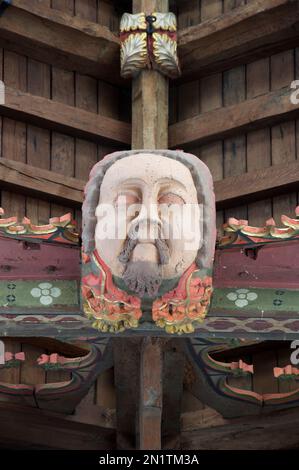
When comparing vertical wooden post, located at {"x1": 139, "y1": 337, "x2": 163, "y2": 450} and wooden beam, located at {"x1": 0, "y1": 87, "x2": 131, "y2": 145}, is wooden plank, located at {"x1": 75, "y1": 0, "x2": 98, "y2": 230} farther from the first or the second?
vertical wooden post, located at {"x1": 139, "y1": 337, "x2": 163, "y2": 450}

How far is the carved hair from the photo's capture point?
20.1 feet

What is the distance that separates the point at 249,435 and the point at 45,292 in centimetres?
151

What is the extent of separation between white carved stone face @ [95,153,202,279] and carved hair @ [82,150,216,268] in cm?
3

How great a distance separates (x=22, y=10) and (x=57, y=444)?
2.25 meters

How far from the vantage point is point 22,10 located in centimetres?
788

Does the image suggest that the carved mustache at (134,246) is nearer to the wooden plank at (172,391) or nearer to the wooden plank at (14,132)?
the wooden plank at (172,391)

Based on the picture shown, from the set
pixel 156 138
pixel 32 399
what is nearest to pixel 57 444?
pixel 32 399

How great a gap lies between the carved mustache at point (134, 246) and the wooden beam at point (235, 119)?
1.98 meters

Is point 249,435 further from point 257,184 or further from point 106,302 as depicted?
point 106,302

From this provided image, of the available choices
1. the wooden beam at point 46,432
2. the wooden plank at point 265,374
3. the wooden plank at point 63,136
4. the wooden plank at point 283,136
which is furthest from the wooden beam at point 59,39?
the wooden beam at point 46,432

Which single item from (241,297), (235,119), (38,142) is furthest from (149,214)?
(38,142)

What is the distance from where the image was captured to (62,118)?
7938 mm

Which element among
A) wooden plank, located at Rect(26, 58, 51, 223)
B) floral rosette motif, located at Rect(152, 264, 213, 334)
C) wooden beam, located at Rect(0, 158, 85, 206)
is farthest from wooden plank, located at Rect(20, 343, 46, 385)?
floral rosette motif, located at Rect(152, 264, 213, 334)

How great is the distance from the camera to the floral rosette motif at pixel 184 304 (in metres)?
6.07
